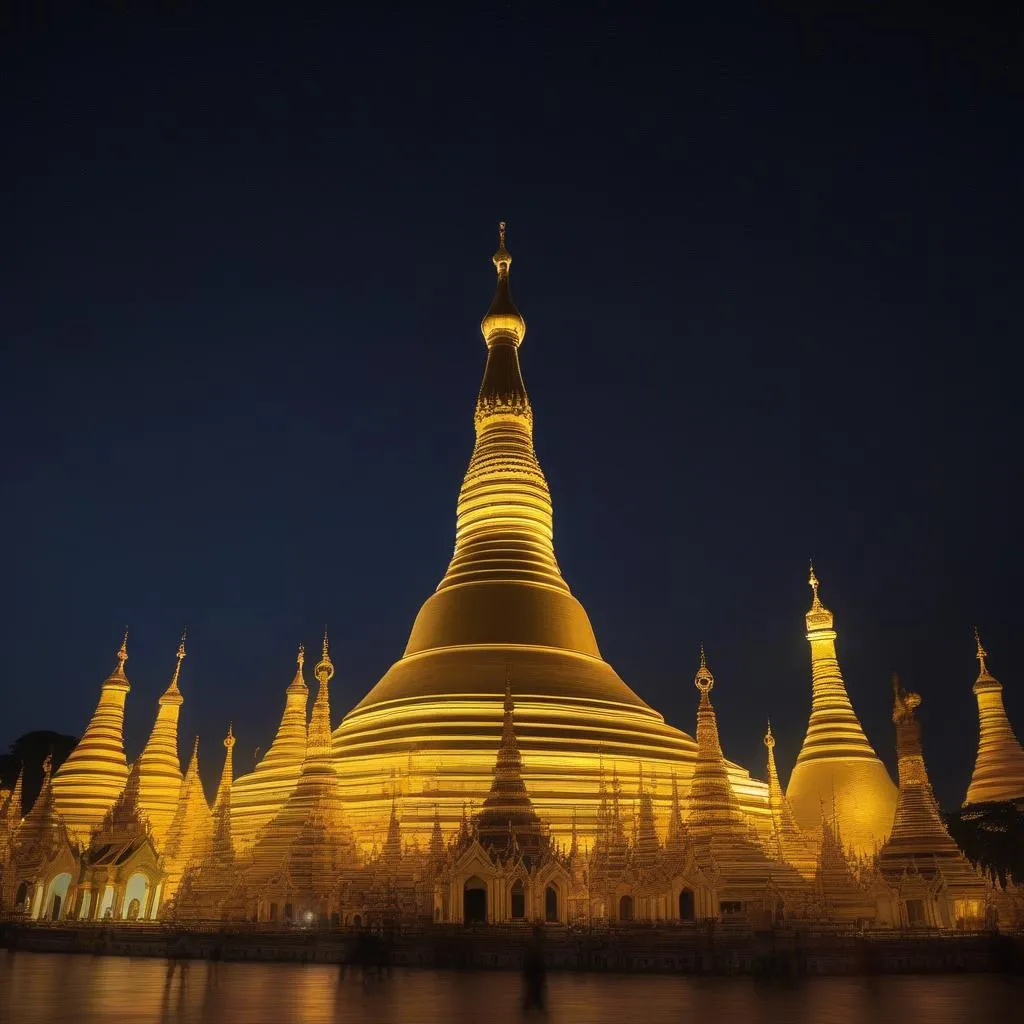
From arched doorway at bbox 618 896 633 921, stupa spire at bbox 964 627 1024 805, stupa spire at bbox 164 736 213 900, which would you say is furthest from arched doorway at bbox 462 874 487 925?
stupa spire at bbox 964 627 1024 805

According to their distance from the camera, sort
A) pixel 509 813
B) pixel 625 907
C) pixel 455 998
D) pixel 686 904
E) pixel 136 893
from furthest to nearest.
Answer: pixel 136 893, pixel 625 907, pixel 509 813, pixel 686 904, pixel 455 998

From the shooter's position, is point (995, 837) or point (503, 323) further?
point (503, 323)

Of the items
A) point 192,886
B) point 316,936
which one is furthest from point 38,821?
point 316,936

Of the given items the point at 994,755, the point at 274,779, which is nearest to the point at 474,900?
the point at 274,779

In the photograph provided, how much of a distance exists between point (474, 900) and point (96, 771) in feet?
67.9

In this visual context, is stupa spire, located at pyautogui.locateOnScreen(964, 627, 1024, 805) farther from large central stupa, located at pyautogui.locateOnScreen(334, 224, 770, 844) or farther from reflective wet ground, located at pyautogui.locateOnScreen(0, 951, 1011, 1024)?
reflective wet ground, located at pyautogui.locateOnScreen(0, 951, 1011, 1024)

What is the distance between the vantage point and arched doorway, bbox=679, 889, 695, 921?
2144cm

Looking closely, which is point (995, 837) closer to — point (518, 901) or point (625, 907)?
point (625, 907)

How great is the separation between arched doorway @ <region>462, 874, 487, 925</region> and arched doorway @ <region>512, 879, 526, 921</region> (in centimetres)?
62

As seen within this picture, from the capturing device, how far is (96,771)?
3547 cm

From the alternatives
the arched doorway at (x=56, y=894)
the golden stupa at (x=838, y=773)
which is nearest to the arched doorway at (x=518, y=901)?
the arched doorway at (x=56, y=894)

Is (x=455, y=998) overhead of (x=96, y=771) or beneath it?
beneath

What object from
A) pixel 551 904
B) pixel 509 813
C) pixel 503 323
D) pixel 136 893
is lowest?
pixel 551 904

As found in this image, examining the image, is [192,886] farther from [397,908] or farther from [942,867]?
[942,867]
